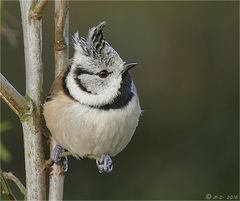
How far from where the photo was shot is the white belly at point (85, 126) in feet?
8.84

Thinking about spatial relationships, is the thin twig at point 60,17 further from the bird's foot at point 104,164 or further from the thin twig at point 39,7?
the bird's foot at point 104,164

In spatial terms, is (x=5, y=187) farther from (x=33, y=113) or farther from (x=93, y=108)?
(x=93, y=108)

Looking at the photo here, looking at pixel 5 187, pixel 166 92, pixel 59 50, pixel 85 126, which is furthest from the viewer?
pixel 166 92

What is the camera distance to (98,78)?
8.96 feet

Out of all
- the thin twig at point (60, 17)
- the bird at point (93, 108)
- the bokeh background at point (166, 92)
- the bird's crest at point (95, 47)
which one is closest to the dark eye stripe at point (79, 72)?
the bird at point (93, 108)

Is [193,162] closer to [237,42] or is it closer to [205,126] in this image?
[205,126]

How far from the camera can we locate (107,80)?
2738 millimetres

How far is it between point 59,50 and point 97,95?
337 mm

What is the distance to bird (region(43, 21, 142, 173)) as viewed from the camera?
269cm

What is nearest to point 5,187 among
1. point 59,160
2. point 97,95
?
point 59,160

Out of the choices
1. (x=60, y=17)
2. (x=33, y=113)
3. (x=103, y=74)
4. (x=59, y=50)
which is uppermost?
(x=60, y=17)

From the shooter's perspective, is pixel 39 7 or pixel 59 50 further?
pixel 59 50

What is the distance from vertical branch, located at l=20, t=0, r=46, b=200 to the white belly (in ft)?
0.88

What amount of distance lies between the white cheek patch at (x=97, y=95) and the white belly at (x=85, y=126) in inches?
1.5
